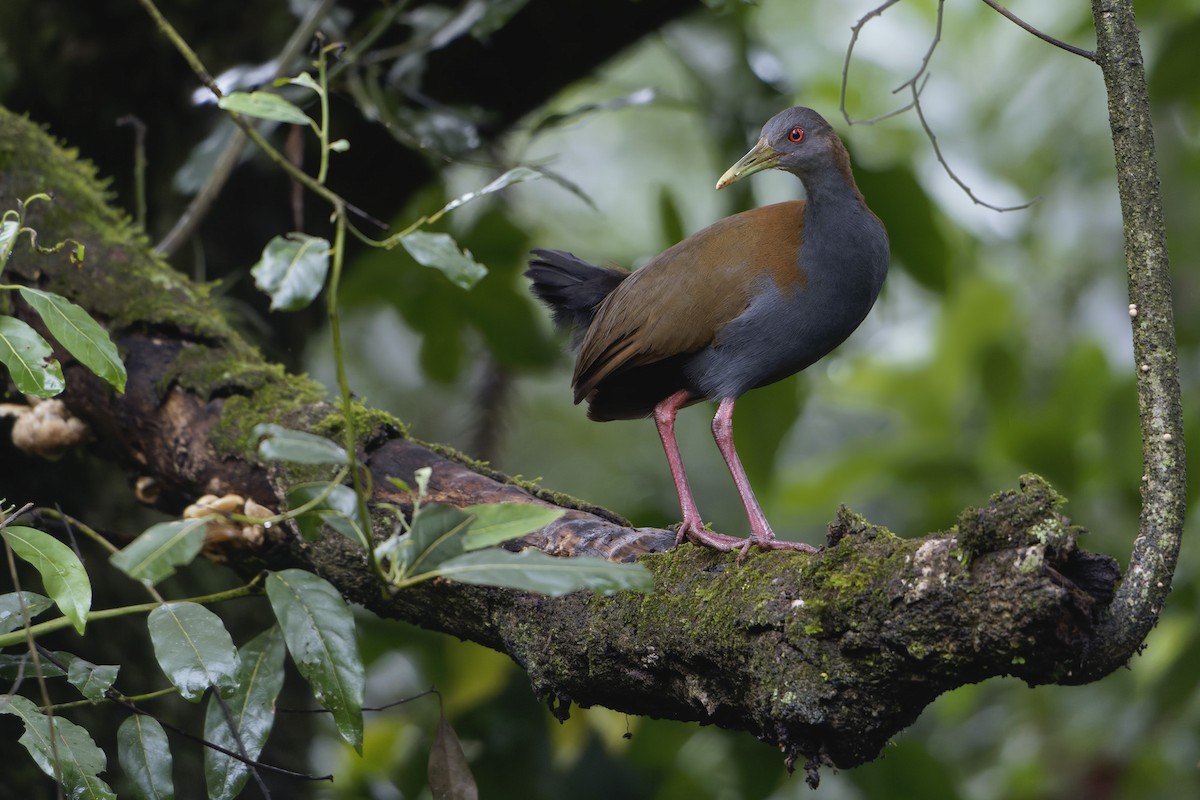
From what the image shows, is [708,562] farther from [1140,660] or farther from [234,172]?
[1140,660]

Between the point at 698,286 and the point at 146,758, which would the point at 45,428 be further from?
the point at 698,286

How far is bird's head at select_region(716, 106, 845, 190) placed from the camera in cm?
294

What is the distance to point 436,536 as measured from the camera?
5.25ft

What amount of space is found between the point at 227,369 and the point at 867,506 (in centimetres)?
399

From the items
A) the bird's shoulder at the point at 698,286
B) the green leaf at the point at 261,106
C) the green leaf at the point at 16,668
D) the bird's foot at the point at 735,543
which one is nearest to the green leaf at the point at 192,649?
the green leaf at the point at 16,668

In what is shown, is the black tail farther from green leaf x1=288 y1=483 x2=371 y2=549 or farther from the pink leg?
green leaf x1=288 y1=483 x2=371 y2=549

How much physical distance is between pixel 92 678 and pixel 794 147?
6.75 ft

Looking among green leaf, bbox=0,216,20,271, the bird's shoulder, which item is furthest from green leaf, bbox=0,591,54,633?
the bird's shoulder

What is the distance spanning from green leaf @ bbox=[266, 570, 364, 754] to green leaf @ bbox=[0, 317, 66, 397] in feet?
1.86

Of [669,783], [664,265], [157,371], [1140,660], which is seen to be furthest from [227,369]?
[1140,660]

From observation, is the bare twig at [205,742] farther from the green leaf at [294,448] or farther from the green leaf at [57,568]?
the green leaf at [294,448]

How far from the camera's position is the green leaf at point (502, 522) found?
5.11 ft

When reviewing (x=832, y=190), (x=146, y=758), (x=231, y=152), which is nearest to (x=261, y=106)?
(x=146, y=758)

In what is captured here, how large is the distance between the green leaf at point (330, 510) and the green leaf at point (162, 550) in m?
0.19
